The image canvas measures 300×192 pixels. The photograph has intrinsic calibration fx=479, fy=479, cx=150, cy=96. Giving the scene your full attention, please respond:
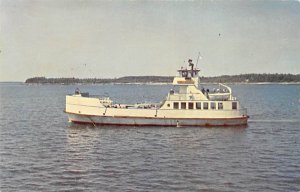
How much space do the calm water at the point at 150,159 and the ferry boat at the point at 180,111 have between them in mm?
987

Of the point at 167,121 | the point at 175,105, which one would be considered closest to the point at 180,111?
the point at 175,105

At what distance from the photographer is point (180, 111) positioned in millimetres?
34656

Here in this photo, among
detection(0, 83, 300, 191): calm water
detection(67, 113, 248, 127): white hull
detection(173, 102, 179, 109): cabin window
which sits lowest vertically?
detection(0, 83, 300, 191): calm water

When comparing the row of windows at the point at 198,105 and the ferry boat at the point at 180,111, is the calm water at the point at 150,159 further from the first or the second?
the row of windows at the point at 198,105

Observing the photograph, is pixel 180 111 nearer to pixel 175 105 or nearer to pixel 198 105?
pixel 175 105

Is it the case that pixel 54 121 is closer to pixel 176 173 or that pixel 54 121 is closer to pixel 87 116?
pixel 87 116

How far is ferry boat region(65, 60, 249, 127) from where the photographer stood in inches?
1363

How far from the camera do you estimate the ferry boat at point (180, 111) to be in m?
34.6

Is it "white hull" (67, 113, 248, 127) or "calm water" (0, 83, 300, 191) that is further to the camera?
"white hull" (67, 113, 248, 127)

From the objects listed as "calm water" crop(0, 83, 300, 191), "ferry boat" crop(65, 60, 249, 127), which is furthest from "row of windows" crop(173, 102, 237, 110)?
"calm water" crop(0, 83, 300, 191)

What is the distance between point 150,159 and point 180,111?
1199 cm

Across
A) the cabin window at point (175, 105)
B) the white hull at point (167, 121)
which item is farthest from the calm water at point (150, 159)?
the cabin window at point (175, 105)

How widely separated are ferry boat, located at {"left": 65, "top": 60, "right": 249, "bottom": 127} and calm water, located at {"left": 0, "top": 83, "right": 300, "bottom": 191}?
3.24ft

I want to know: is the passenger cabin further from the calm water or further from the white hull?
the calm water
